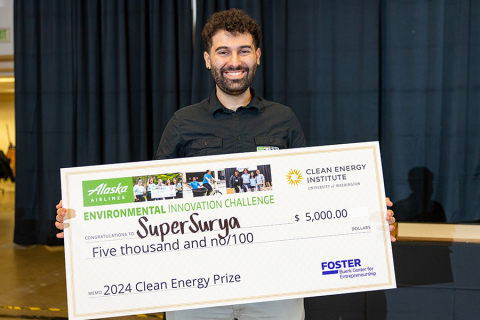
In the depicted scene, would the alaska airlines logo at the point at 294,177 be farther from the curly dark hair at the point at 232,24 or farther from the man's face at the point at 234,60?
the curly dark hair at the point at 232,24

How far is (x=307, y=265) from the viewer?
1.12 m

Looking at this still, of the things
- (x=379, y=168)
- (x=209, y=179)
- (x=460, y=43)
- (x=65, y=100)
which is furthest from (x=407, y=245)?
(x=65, y=100)

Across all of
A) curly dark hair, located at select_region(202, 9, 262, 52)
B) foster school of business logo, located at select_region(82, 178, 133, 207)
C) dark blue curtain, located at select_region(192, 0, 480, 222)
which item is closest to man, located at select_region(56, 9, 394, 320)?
curly dark hair, located at select_region(202, 9, 262, 52)

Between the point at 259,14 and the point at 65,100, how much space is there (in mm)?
1747

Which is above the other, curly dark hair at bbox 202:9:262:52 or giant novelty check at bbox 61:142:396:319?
curly dark hair at bbox 202:9:262:52

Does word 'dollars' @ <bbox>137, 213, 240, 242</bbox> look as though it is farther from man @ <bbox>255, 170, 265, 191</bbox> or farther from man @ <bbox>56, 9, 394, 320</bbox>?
man @ <bbox>56, 9, 394, 320</bbox>

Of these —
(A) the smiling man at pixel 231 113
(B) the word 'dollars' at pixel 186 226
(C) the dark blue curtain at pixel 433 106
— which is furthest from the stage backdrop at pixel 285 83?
(B) the word 'dollars' at pixel 186 226

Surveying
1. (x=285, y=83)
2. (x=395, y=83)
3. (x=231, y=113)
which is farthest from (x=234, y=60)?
(x=395, y=83)

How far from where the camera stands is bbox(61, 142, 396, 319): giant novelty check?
110 cm

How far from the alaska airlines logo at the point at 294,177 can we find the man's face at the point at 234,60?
1.02 feet

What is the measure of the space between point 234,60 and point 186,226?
54 cm

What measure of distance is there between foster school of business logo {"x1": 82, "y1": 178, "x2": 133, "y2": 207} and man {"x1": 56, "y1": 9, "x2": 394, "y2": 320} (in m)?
0.22

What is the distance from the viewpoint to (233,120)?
1251 millimetres

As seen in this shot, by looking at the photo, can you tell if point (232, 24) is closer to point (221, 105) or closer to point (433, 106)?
point (221, 105)
